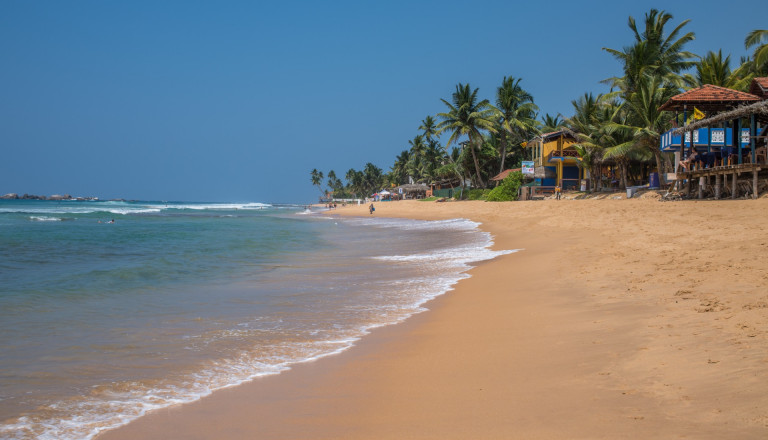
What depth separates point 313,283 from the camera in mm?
9484

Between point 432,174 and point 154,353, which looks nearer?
point 154,353

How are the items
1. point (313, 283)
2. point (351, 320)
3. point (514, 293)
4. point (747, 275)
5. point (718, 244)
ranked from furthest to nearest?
point (313, 283) < point (718, 244) < point (514, 293) < point (351, 320) < point (747, 275)

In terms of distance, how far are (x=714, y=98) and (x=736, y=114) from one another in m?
3.05

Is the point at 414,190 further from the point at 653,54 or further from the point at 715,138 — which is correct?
the point at 715,138


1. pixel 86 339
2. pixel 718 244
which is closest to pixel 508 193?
pixel 718 244

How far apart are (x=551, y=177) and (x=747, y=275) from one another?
127 ft

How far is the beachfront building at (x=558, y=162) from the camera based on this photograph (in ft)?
135

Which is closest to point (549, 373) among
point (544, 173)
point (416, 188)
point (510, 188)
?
point (510, 188)

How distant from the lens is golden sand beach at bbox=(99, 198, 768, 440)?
2.95 meters

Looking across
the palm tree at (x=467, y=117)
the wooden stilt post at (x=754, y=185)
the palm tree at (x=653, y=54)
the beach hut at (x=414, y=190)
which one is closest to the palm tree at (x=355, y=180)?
the beach hut at (x=414, y=190)

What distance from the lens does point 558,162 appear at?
138 ft

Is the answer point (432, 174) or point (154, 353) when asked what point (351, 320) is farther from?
point (432, 174)

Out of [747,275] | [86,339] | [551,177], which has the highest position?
[551,177]

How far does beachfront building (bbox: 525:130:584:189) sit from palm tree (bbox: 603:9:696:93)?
8.82 m
